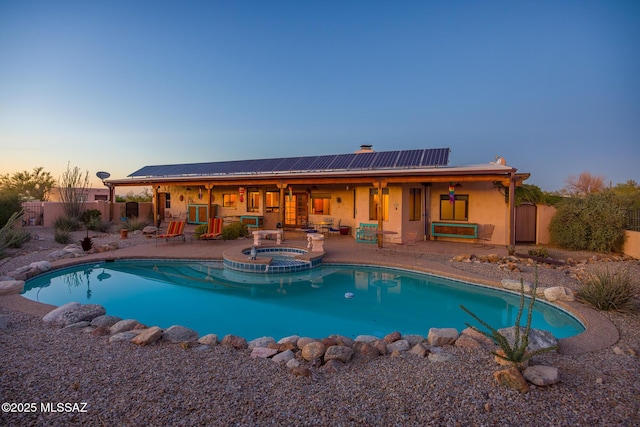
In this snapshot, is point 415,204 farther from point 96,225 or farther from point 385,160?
point 96,225

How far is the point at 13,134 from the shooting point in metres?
14.3

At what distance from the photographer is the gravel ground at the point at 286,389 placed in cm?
251

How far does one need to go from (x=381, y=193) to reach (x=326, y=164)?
4.44m

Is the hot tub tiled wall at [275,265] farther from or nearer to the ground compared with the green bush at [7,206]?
nearer to the ground

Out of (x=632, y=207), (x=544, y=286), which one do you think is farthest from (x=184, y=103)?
(x=632, y=207)

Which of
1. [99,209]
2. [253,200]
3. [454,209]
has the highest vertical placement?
[253,200]

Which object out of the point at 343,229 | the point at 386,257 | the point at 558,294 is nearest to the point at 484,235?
the point at 386,257

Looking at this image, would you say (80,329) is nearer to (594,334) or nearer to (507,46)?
(594,334)

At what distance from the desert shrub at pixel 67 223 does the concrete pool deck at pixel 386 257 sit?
4625 millimetres

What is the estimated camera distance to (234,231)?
13.3m

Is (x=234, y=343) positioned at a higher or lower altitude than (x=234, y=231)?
lower

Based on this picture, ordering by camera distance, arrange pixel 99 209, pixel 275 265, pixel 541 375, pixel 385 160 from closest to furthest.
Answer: pixel 541 375, pixel 275 265, pixel 385 160, pixel 99 209

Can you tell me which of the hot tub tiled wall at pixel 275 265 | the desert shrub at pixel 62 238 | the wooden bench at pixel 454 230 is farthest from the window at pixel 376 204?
the desert shrub at pixel 62 238

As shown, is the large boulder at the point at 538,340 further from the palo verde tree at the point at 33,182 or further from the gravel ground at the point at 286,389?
the palo verde tree at the point at 33,182
